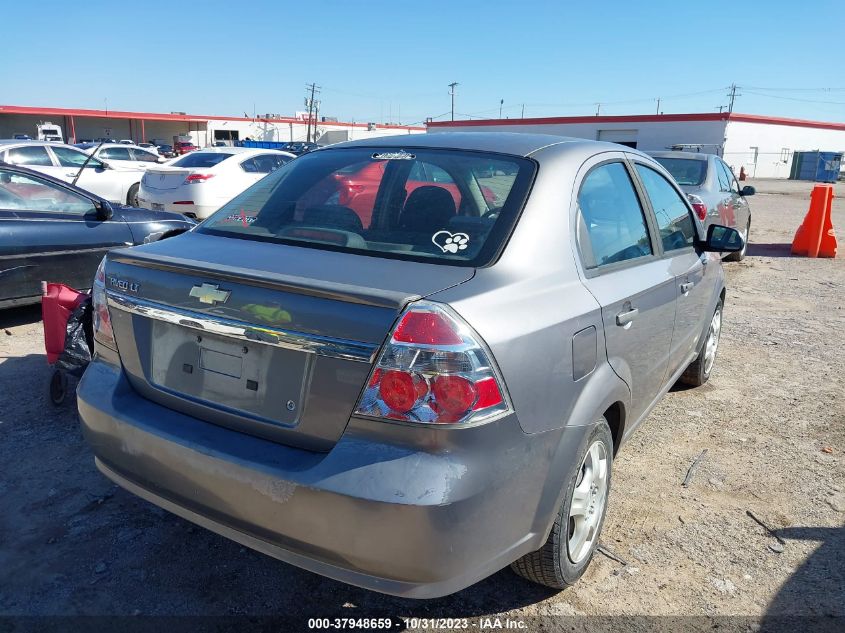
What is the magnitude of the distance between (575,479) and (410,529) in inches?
32.1

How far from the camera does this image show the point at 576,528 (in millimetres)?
2646

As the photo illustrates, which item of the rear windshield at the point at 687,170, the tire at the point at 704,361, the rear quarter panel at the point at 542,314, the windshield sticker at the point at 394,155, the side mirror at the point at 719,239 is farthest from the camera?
the rear windshield at the point at 687,170

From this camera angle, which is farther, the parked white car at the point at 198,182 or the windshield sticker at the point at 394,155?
the parked white car at the point at 198,182

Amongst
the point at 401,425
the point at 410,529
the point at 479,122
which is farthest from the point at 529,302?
the point at 479,122

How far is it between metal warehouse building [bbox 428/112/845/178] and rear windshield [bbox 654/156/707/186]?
36126mm

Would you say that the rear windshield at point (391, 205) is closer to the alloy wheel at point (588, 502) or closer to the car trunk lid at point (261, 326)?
the car trunk lid at point (261, 326)

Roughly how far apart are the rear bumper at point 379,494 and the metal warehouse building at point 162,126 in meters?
54.6

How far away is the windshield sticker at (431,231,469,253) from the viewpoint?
93.9 inches

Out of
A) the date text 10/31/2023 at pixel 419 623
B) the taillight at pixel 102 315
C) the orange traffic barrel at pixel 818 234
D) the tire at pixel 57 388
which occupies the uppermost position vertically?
the taillight at pixel 102 315

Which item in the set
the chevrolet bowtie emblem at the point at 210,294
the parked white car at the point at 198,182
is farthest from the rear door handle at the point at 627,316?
the parked white car at the point at 198,182

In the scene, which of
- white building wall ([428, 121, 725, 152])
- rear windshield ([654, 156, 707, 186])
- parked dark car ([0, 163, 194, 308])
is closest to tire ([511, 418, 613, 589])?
parked dark car ([0, 163, 194, 308])

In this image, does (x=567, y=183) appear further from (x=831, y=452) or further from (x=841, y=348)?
(x=841, y=348)

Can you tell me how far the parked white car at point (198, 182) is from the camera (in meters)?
10.9

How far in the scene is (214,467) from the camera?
213 cm
